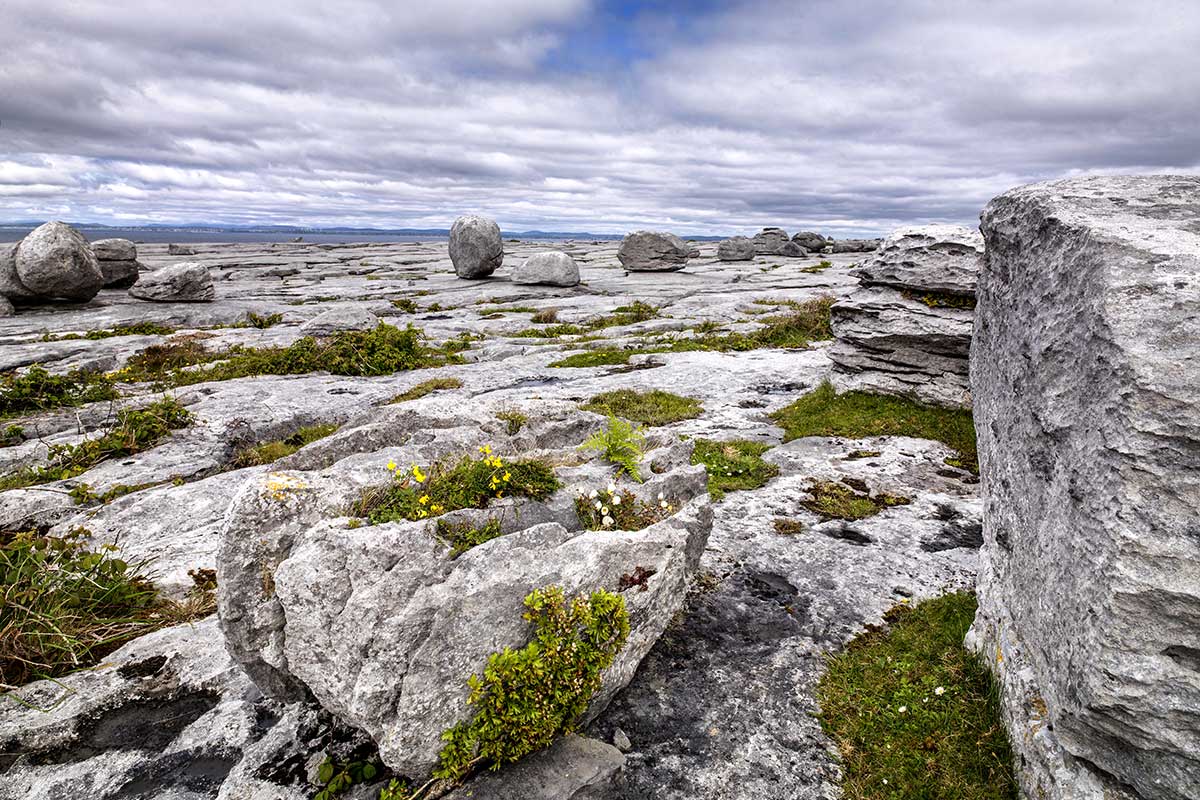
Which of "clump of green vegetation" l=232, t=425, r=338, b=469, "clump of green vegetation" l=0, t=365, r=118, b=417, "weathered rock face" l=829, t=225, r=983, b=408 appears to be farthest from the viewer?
"clump of green vegetation" l=0, t=365, r=118, b=417

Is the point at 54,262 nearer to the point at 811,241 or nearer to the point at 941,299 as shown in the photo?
the point at 941,299

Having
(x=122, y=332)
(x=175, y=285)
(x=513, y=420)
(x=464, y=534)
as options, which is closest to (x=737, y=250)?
(x=175, y=285)

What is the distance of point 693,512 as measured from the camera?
28.1 feet

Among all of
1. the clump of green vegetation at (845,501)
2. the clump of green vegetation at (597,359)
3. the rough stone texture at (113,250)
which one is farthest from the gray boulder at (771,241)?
the clump of green vegetation at (845,501)

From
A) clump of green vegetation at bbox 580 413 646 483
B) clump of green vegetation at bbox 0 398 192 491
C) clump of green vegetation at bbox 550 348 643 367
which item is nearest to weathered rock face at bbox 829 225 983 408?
clump of green vegetation at bbox 550 348 643 367

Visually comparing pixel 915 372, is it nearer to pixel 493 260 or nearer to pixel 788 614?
pixel 788 614

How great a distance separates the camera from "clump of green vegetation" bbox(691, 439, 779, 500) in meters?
13.2

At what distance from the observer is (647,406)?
18.8 m

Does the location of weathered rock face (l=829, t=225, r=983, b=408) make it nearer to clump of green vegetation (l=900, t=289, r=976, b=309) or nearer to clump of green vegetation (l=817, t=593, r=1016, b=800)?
clump of green vegetation (l=900, t=289, r=976, b=309)

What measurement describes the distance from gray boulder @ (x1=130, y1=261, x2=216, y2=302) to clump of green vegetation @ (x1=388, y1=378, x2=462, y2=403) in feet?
103

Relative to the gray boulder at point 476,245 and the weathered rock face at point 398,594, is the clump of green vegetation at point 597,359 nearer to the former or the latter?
the weathered rock face at point 398,594

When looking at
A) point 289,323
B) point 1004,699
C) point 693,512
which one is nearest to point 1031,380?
point 1004,699

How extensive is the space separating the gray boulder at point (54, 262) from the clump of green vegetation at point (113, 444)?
29.4 meters

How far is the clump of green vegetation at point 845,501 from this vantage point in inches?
459
